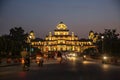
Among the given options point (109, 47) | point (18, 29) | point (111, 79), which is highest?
point (18, 29)

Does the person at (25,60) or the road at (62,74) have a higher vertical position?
the person at (25,60)

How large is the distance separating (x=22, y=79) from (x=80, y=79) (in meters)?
3.15

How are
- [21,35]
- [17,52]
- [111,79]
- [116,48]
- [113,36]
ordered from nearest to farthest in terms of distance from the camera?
[111,79]
[116,48]
[17,52]
[113,36]
[21,35]

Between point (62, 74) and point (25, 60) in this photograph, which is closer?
point (62, 74)

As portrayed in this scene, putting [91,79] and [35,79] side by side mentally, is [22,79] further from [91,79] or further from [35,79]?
[91,79]

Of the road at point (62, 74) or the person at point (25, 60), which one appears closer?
the road at point (62, 74)

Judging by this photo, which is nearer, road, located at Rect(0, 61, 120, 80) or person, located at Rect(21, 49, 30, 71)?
road, located at Rect(0, 61, 120, 80)

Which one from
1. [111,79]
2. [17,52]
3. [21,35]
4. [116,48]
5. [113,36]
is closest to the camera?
[111,79]

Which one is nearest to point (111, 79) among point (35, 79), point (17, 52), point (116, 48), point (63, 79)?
point (63, 79)

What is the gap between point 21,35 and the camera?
151375 millimetres

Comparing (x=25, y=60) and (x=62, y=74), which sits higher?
(x=25, y=60)

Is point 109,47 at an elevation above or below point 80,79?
above

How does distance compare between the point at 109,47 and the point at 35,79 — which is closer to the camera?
the point at 35,79

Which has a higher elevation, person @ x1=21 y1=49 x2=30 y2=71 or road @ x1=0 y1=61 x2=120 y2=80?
person @ x1=21 y1=49 x2=30 y2=71
